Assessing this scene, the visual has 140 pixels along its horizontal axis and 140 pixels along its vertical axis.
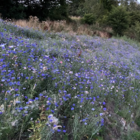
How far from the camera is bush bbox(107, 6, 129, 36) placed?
16167mm

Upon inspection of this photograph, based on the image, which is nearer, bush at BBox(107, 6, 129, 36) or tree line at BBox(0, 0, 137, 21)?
tree line at BBox(0, 0, 137, 21)

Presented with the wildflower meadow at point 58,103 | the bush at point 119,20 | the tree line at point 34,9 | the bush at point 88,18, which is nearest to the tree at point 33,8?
the tree line at point 34,9

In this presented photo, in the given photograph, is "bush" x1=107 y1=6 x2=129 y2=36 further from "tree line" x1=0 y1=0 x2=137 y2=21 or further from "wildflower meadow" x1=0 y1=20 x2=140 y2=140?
"wildflower meadow" x1=0 y1=20 x2=140 y2=140

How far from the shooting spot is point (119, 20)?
52.7ft

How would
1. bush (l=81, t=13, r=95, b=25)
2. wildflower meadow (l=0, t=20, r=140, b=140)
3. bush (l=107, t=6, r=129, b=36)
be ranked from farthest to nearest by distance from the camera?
1. bush (l=81, t=13, r=95, b=25)
2. bush (l=107, t=6, r=129, b=36)
3. wildflower meadow (l=0, t=20, r=140, b=140)

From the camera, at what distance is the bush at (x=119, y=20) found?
53.0 feet

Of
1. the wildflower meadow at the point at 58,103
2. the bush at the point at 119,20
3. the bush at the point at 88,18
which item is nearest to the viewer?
the wildflower meadow at the point at 58,103

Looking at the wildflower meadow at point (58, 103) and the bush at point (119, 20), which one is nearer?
the wildflower meadow at point (58, 103)

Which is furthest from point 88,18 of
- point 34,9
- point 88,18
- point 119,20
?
point 34,9

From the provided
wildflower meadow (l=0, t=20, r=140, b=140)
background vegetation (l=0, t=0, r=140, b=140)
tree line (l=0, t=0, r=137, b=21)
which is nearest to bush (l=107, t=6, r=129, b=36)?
tree line (l=0, t=0, r=137, b=21)

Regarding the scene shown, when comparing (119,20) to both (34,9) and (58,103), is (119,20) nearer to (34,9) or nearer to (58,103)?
(34,9)

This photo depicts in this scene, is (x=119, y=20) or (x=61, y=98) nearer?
(x=61, y=98)

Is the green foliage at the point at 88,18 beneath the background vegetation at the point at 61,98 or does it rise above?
above

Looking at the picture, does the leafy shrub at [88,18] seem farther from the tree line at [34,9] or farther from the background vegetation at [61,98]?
the background vegetation at [61,98]
